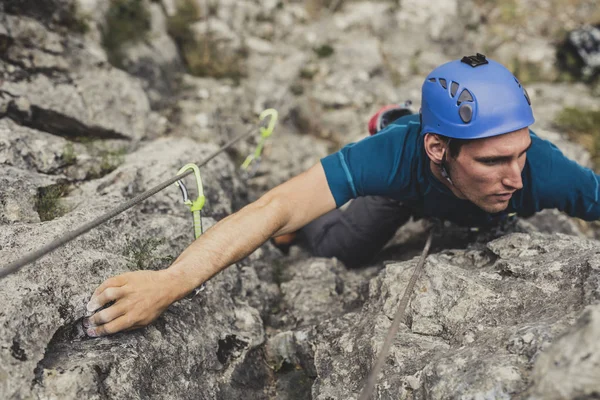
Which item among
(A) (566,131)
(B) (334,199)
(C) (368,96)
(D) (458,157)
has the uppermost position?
(D) (458,157)

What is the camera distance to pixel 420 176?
3340 mm

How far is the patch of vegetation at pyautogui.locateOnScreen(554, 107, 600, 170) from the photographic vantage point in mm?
6250

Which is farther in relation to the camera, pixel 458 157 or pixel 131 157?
pixel 131 157

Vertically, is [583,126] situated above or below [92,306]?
below

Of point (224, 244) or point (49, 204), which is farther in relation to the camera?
point (49, 204)

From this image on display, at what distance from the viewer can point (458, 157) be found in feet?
9.61

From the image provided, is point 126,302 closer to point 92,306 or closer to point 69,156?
point 92,306

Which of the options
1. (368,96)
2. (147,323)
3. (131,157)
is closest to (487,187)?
(147,323)

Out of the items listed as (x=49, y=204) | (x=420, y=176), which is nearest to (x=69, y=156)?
(x=49, y=204)

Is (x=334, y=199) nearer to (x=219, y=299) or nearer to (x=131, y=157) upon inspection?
(x=219, y=299)

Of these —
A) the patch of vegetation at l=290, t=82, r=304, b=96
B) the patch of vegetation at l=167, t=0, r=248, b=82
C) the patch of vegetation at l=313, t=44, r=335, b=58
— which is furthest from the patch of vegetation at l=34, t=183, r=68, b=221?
the patch of vegetation at l=313, t=44, r=335, b=58

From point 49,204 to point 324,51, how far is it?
5.47 meters

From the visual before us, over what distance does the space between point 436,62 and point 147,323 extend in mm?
6863

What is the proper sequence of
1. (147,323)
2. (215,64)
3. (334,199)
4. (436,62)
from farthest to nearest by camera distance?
(436,62) < (215,64) < (334,199) < (147,323)
